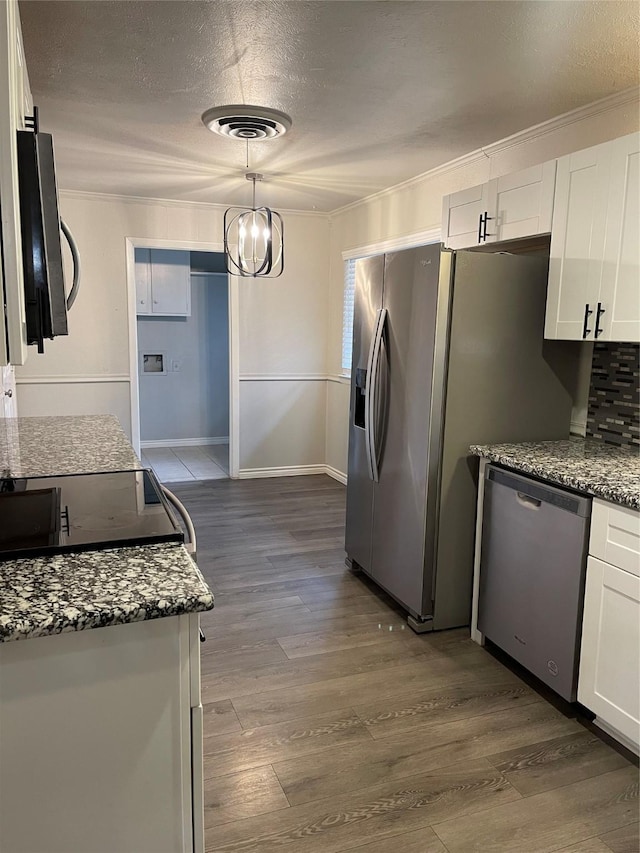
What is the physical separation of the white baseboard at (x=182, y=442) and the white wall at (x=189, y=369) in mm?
32

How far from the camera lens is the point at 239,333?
18.3ft

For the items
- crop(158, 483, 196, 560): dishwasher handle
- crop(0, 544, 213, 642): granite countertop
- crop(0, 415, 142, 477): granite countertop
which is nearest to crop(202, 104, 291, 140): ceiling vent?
crop(0, 415, 142, 477): granite countertop

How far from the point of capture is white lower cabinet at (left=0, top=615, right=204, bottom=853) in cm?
105

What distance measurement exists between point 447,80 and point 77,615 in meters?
2.49

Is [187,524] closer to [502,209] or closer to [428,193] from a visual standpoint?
[502,209]

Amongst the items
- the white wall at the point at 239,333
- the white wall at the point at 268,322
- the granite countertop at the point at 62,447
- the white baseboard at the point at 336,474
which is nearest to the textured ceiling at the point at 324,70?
the white wall at the point at 268,322

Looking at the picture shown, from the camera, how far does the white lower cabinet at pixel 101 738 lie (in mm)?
1047

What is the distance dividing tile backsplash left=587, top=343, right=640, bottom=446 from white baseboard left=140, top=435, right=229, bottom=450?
16.9 ft

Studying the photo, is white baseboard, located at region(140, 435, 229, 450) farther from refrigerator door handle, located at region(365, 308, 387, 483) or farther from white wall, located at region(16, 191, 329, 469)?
refrigerator door handle, located at region(365, 308, 387, 483)

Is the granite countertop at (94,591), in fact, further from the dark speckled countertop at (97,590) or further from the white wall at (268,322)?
the white wall at (268,322)

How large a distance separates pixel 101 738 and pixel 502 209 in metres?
2.65

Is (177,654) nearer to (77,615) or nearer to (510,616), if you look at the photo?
(77,615)

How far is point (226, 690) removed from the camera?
2.39m

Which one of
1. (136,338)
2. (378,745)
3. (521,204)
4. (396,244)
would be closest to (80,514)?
(378,745)
